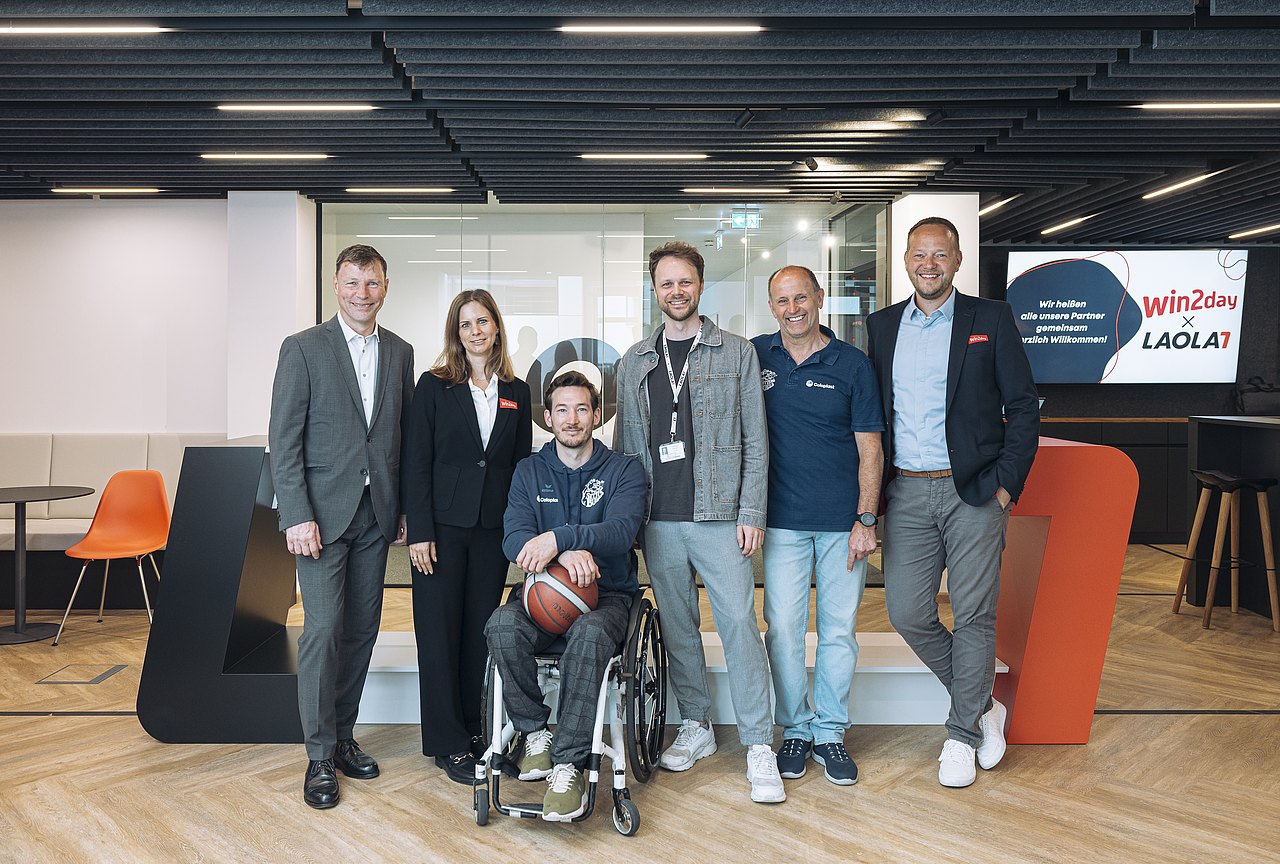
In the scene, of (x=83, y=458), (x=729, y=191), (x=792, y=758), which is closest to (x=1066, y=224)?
(x=729, y=191)

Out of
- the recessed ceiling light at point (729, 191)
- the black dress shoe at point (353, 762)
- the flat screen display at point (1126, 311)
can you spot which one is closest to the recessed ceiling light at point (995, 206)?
the flat screen display at point (1126, 311)

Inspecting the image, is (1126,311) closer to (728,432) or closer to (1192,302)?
(1192,302)

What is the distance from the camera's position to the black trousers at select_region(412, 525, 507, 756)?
9.90 feet

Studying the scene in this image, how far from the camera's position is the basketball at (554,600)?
2785mm

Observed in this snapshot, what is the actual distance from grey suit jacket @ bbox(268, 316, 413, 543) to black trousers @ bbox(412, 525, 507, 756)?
11.1 inches

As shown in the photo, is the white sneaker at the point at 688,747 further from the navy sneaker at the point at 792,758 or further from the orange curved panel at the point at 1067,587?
the orange curved panel at the point at 1067,587

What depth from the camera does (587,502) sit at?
298 cm

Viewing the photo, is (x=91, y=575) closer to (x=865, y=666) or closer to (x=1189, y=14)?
(x=865, y=666)

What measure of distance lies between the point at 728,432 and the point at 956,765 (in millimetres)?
1405

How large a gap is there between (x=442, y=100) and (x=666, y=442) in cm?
255

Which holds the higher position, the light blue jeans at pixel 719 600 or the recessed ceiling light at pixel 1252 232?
the recessed ceiling light at pixel 1252 232

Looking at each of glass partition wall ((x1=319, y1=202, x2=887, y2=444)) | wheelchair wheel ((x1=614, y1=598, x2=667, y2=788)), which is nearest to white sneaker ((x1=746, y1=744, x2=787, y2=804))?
wheelchair wheel ((x1=614, y1=598, x2=667, y2=788))

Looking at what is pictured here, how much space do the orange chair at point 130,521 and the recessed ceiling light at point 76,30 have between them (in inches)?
102

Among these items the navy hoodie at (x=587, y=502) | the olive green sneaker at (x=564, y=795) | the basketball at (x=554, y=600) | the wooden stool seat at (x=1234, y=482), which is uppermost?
the navy hoodie at (x=587, y=502)
